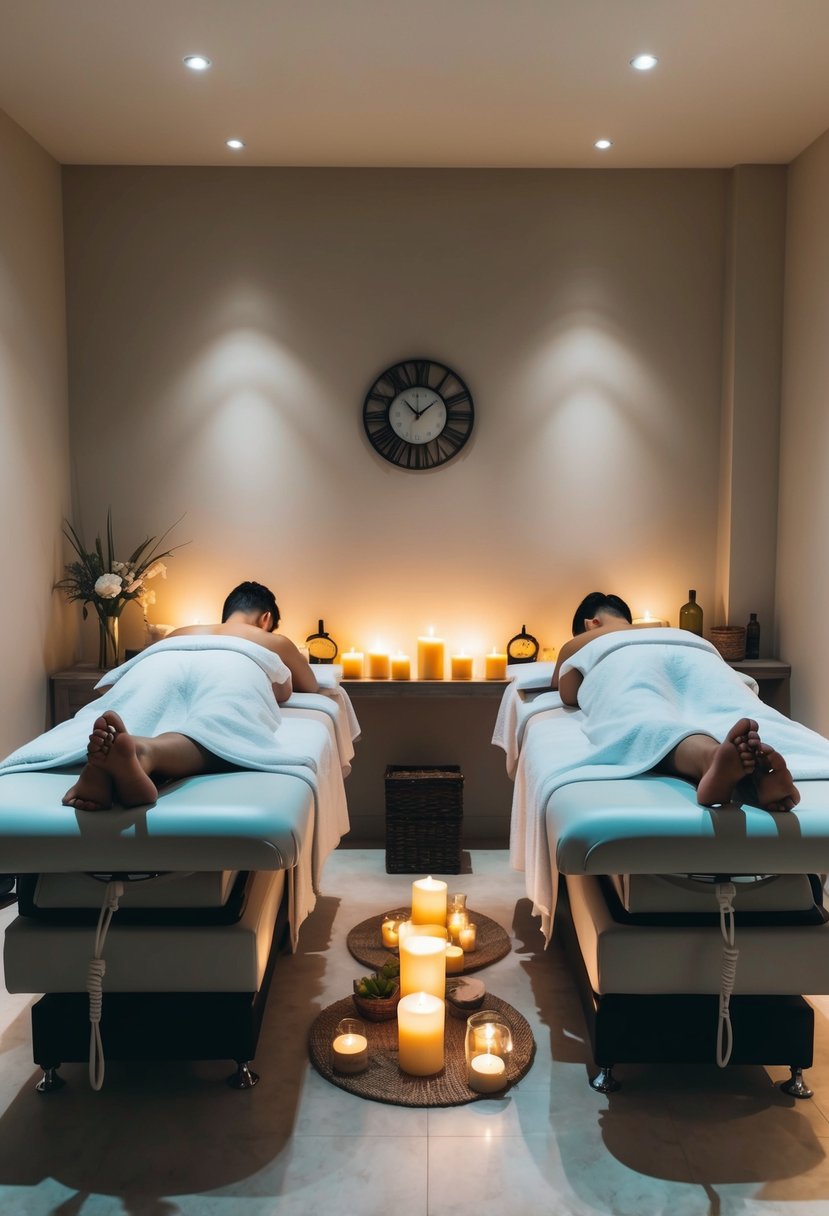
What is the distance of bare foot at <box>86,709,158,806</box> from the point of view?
1938 mm

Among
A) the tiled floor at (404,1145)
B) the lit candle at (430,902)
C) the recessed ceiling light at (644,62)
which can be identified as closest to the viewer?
the tiled floor at (404,1145)

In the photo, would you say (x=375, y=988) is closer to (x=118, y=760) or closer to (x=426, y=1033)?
(x=426, y=1033)

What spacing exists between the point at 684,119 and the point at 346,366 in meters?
1.40

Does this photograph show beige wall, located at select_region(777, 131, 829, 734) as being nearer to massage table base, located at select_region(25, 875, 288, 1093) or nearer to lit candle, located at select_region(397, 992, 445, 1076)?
lit candle, located at select_region(397, 992, 445, 1076)

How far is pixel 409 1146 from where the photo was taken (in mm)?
1922

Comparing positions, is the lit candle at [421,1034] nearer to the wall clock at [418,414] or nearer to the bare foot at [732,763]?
the bare foot at [732,763]

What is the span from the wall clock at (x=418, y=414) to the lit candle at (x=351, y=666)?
75 cm

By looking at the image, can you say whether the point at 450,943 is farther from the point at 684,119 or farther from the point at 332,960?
the point at 684,119

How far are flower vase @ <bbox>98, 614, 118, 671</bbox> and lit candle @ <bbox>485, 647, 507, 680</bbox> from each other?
4.42 feet

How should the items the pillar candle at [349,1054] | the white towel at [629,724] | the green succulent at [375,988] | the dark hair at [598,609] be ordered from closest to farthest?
1. the pillar candle at [349,1054]
2. the white towel at [629,724]
3. the green succulent at [375,988]
4. the dark hair at [598,609]

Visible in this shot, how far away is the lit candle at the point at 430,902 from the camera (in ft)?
8.76

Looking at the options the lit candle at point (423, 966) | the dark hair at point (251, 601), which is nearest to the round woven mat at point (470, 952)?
the lit candle at point (423, 966)

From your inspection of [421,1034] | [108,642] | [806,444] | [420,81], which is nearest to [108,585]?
[108,642]

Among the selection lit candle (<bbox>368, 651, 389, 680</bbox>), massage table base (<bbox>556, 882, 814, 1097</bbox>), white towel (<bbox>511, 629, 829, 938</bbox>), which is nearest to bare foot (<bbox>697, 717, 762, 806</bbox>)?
white towel (<bbox>511, 629, 829, 938</bbox>)
